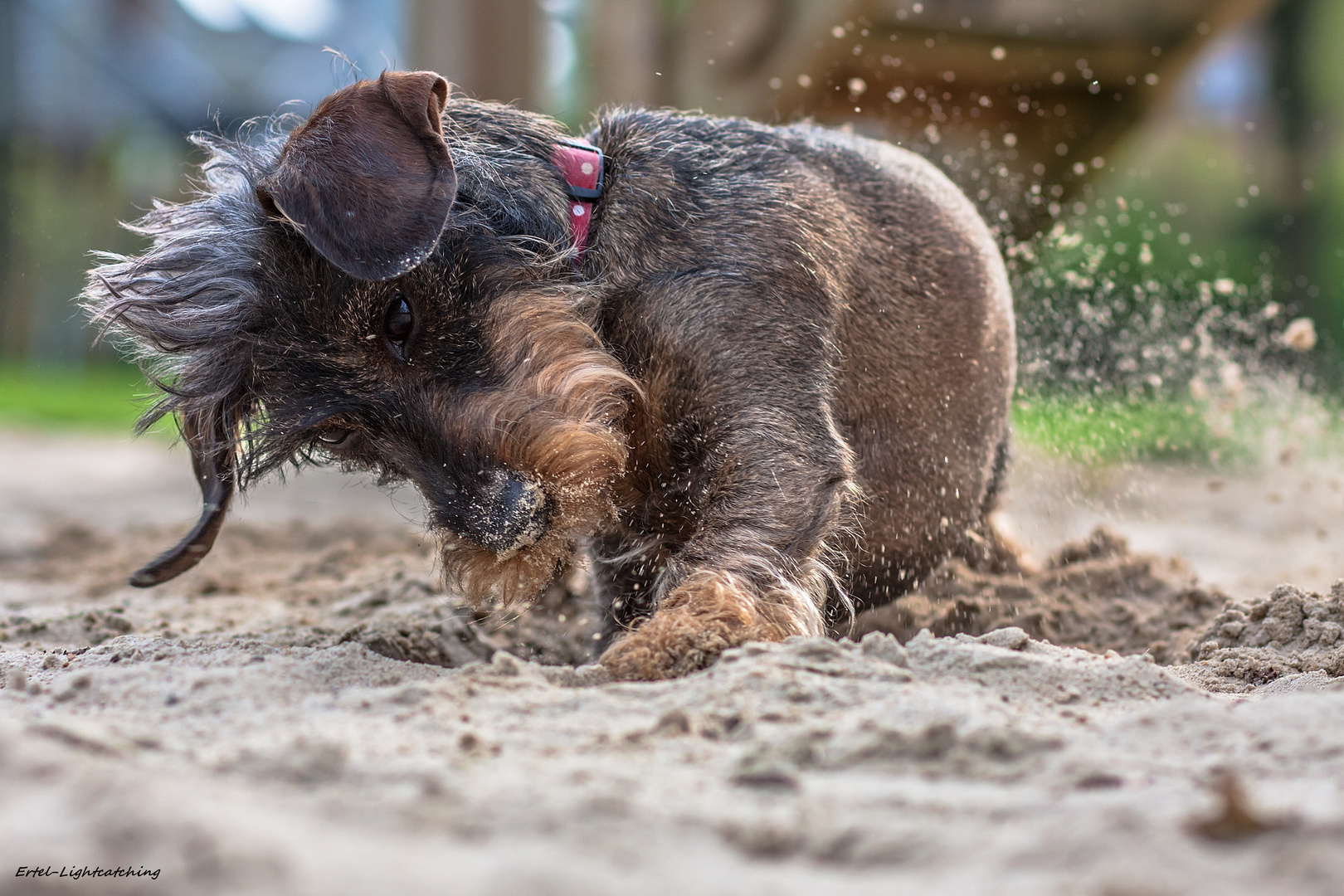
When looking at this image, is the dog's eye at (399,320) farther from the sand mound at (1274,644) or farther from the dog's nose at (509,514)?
the sand mound at (1274,644)

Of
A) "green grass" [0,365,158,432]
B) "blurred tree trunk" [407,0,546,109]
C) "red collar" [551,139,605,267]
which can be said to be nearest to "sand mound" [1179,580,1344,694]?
"red collar" [551,139,605,267]

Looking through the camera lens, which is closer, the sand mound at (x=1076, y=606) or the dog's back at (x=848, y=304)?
the dog's back at (x=848, y=304)

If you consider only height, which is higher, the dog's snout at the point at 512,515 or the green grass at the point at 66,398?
the green grass at the point at 66,398

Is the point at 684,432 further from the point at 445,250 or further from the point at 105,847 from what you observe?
the point at 105,847

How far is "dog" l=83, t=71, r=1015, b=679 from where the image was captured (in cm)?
297

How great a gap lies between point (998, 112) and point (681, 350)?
15.4 feet

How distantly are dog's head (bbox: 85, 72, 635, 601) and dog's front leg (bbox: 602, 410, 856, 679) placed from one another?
12.9 inches

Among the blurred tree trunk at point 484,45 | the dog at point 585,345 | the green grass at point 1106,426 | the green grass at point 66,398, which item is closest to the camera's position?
the dog at point 585,345

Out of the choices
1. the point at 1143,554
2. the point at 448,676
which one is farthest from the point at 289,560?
the point at 1143,554

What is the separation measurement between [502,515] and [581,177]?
1134 mm

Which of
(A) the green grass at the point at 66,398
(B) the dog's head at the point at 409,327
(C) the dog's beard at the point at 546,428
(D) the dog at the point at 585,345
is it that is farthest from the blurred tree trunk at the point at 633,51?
(C) the dog's beard at the point at 546,428

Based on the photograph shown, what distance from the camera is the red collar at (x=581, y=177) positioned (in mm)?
3467

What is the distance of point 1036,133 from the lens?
721cm

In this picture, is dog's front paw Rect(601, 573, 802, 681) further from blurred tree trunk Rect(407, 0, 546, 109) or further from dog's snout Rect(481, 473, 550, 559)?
blurred tree trunk Rect(407, 0, 546, 109)
